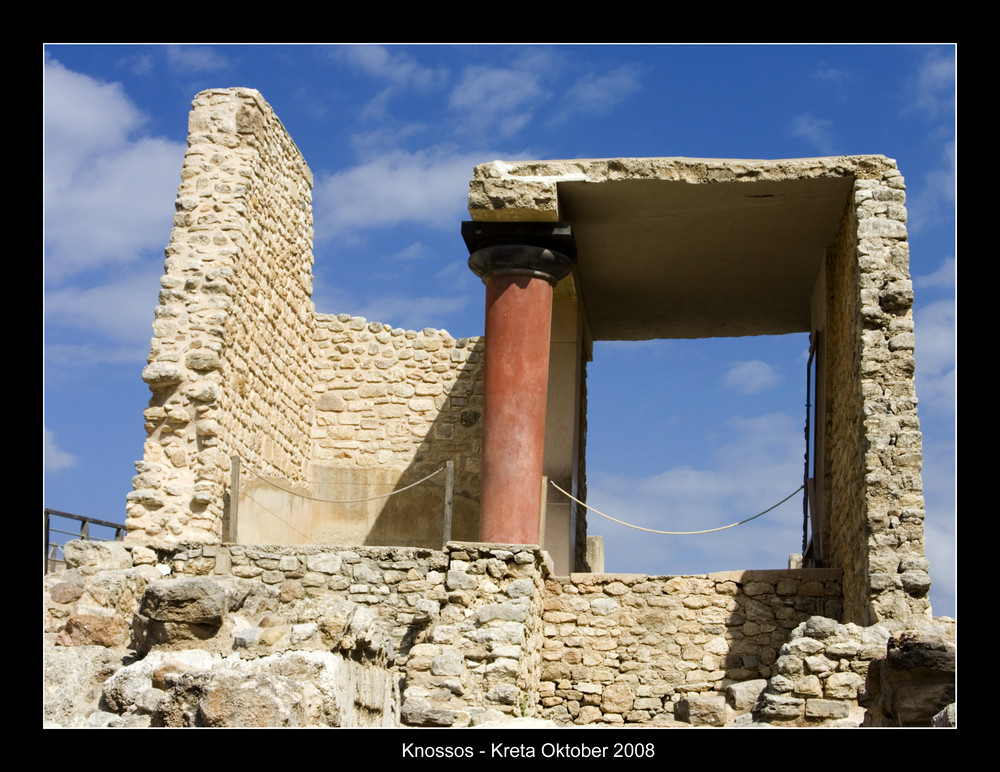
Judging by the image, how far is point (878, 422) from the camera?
947cm

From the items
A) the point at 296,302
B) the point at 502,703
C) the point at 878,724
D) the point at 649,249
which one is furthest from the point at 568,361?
the point at 878,724

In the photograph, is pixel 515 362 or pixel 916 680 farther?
pixel 515 362

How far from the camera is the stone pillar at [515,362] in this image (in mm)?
10344

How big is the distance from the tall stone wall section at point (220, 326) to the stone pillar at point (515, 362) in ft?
7.52

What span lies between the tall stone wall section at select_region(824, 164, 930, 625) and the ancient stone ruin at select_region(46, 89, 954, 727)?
2 centimetres

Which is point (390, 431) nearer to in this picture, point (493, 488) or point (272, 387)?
point (272, 387)

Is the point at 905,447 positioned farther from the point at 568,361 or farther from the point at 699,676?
the point at 568,361

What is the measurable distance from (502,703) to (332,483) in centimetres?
581

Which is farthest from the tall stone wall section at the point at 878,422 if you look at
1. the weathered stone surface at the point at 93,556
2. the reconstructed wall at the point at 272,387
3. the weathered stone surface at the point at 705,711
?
the weathered stone surface at the point at 93,556

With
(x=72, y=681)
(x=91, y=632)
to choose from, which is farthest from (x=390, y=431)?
(x=72, y=681)

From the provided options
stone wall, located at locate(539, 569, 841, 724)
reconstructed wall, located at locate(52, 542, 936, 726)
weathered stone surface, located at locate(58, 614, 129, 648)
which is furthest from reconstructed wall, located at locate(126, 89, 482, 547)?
stone wall, located at locate(539, 569, 841, 724)

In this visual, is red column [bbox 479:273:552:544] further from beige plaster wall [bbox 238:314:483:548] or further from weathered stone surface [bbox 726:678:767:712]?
beige plaster wall [bbox 238:314:483:548]

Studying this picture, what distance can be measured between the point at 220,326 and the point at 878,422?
5.45 m

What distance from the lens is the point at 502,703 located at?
27.9 ft
